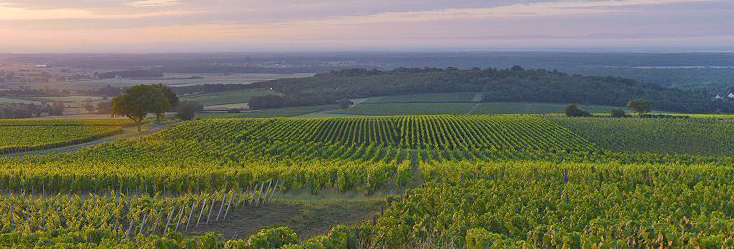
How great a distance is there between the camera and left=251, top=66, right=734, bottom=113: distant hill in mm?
113500

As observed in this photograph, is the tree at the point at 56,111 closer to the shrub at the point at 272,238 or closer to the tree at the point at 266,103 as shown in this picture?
the tree at the point at 266,103

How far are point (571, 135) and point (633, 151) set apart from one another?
8410 millimetres

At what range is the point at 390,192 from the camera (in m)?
26.6

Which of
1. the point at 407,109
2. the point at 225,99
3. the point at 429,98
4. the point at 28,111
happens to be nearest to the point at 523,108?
the point at 407,109

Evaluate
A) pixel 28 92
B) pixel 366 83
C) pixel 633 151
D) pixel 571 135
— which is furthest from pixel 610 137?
pixel 28 92

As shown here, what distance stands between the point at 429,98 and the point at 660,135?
212ft

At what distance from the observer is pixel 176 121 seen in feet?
243

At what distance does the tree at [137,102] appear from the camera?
6078cm

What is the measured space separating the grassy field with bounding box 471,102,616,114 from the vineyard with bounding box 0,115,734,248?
4080 cm

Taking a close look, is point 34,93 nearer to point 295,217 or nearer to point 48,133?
point 48,133

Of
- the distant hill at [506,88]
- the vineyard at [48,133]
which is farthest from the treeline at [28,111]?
the distant hill at [506,88]

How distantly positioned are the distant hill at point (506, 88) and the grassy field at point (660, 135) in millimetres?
48405

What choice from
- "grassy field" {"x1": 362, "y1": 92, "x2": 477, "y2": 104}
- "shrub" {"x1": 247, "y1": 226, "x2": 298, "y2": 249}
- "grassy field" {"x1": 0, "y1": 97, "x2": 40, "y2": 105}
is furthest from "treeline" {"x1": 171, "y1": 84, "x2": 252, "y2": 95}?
"shrub" {"x1": 247, "y1": 226, "x2": 298, "y2": 249}

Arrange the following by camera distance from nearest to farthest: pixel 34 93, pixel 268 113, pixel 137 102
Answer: pixel 137 102 < pixel 268 113 < pixel 34 93
